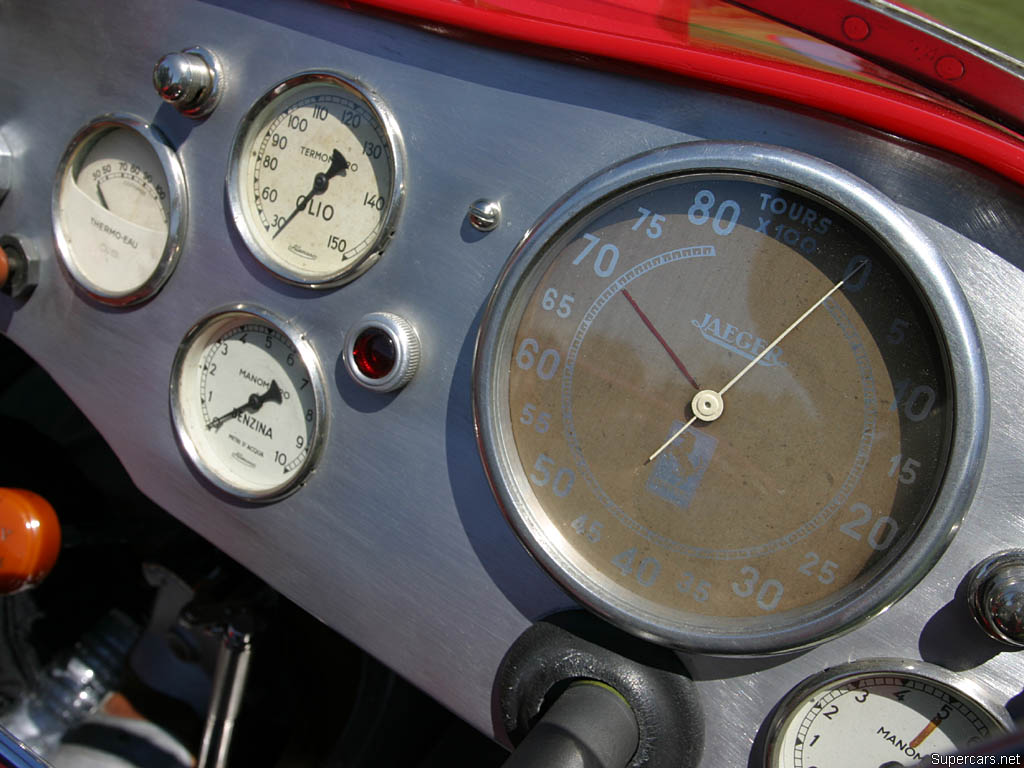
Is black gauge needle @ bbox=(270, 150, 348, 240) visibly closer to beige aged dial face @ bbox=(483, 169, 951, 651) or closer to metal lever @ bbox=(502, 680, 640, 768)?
beige aged dial face @ bbox=(483, 169, 951, 651)

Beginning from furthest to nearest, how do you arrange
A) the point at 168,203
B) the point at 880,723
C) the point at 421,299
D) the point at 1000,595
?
the point at 168,203, the point at 421,299, the point at 880,723, the point at 1000,595

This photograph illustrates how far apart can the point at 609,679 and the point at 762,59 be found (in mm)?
801

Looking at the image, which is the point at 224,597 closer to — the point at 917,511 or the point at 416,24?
the point at 416,24

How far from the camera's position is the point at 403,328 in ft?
4.07

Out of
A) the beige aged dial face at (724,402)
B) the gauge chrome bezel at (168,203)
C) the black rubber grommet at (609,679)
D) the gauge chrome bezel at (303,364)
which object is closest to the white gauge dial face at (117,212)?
the gauge chrome bezel at (168,203)

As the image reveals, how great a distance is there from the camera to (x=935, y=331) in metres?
0.96

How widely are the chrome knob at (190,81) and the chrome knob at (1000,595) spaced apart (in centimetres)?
127

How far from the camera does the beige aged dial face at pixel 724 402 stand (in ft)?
3.28

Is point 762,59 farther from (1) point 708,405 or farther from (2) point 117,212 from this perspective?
(2) point 117,212

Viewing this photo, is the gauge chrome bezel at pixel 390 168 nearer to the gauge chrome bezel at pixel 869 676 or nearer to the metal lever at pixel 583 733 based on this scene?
the metal lever at pixel 583 733

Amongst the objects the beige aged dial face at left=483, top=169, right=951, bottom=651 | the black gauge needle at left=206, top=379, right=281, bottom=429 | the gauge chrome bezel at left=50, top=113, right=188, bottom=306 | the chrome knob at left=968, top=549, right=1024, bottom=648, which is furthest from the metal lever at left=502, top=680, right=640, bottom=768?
the gauge chrome bezel at left=50, top=113, right=188, bottom=306

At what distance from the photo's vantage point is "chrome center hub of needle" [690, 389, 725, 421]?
3.51 ft

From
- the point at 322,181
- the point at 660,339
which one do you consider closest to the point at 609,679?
the point at 660,339

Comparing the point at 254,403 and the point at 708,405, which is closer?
the point at 708,405
